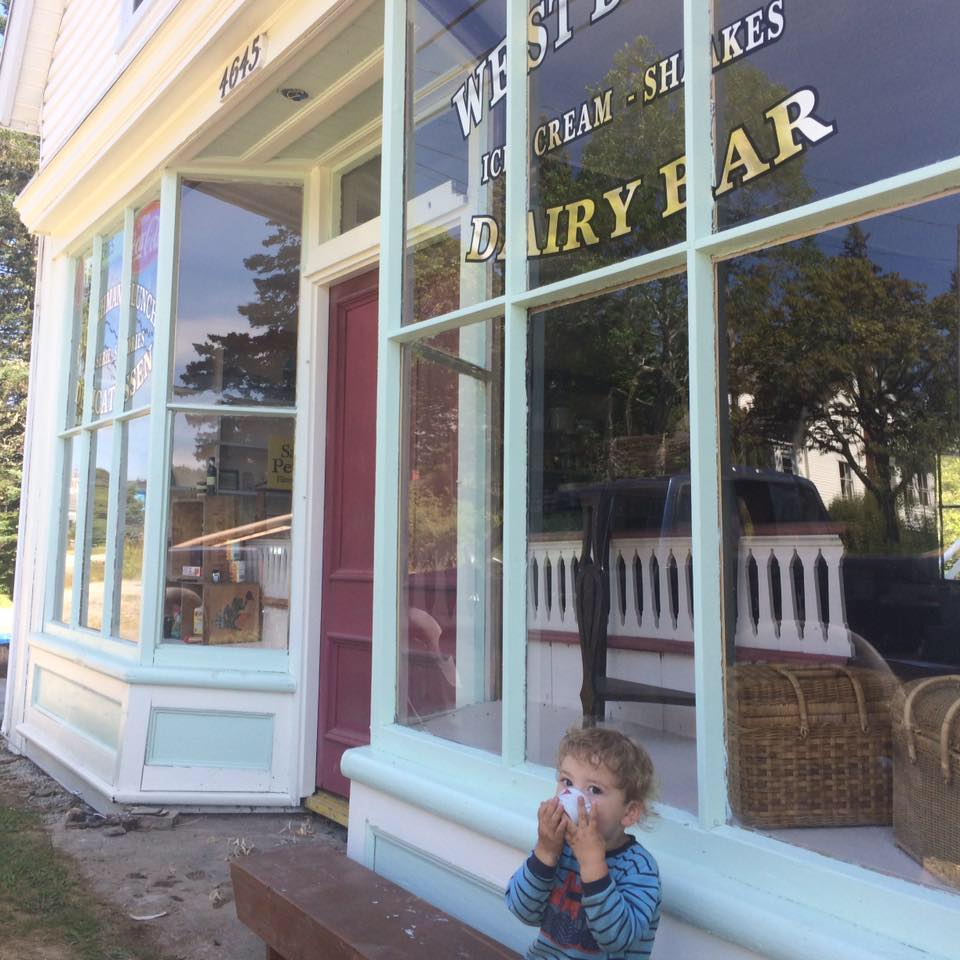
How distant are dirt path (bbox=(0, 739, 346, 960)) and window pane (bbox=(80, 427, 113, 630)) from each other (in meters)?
1.05

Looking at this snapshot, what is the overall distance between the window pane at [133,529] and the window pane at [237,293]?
0.44 metres

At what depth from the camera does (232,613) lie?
4.50 metres

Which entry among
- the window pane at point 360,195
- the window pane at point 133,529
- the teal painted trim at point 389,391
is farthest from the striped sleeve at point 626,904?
the window pane at point 133,529

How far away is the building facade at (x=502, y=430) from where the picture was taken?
190 centimetres

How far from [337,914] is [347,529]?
225cm

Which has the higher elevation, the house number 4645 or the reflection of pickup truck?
the house number 4645

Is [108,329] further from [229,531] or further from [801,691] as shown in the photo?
[801,691]

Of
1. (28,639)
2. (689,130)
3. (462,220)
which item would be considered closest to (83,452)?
(28,639)

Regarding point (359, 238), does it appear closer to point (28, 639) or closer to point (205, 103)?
point (205, 103)

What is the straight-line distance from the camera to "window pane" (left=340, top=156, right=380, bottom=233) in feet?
13.9

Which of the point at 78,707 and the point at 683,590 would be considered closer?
the point at 683,590

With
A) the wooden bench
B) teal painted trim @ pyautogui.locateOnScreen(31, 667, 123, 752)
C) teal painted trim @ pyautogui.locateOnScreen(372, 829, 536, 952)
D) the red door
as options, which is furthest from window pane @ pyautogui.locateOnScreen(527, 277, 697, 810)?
teal painted trim @ pyautogui.locateOnScreen(31, 667, 123, 752)

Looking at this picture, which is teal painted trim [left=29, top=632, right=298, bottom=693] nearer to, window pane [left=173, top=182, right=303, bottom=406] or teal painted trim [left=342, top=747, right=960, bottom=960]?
window pane [left=173, top=182, right=303, bottom=406]

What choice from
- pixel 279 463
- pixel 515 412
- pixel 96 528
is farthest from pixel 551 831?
pixel 96 528
